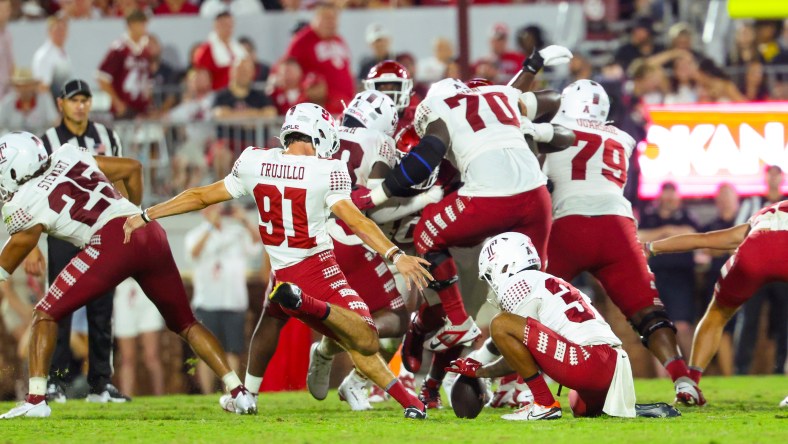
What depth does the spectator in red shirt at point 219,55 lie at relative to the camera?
1678 cm

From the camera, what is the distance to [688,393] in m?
10.0

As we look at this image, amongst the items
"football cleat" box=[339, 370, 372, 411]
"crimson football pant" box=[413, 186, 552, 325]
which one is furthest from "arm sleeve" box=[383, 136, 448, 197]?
"football cleat" box=[339, 370, 372, 411]

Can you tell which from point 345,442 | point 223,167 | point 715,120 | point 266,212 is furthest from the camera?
point 715,120

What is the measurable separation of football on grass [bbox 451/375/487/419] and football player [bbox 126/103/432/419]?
31 cm

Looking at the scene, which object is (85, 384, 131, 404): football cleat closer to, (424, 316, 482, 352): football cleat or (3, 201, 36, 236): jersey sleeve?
(3, 201, 36, 236): jersey sleeve

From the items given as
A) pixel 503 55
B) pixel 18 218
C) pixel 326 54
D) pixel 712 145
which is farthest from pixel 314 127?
pixel 712 145

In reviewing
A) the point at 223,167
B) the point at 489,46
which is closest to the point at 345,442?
the point at 223,167

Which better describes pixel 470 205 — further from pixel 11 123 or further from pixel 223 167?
pixel 11 123

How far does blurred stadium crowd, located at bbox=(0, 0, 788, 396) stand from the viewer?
14.7m

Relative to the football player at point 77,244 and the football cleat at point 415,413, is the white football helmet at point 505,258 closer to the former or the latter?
the football cleat at point 415,413

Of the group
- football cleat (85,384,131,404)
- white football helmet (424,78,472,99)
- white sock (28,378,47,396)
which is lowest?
football cleat (85,384,131,404)

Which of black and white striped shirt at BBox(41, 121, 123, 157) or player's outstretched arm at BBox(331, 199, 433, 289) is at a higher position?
black and white striped shirt at BBox(41, 121, 123, 157)

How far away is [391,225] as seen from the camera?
10406 mm

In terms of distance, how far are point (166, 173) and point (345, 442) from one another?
8.01m
